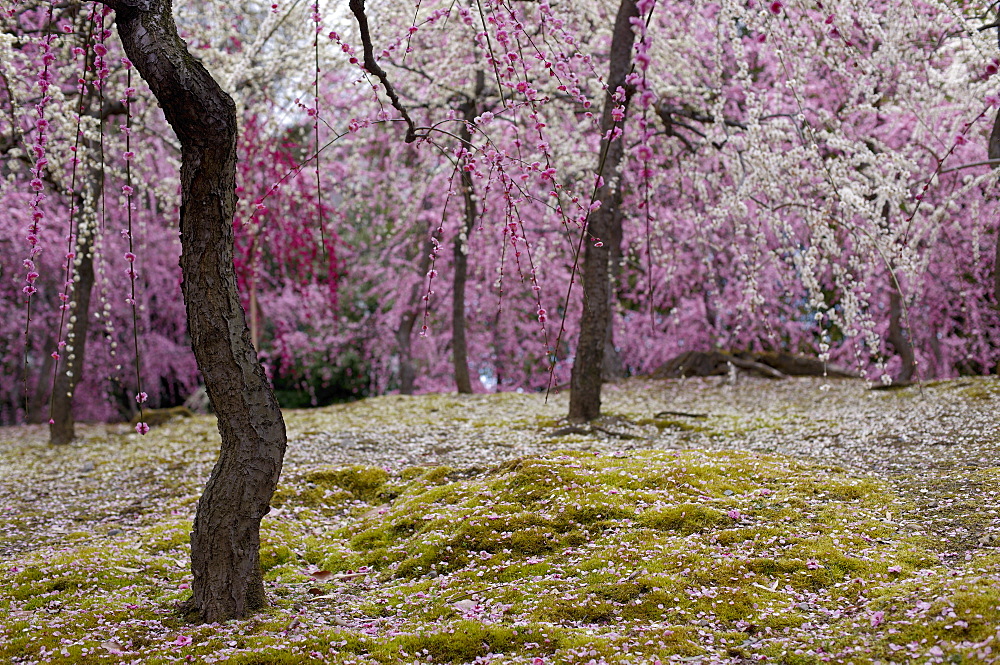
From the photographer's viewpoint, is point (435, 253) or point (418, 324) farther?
point (418, 324)

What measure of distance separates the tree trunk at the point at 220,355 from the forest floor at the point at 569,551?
0.26m

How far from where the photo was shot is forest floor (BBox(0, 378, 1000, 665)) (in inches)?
142

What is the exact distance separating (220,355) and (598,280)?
5.18 metres

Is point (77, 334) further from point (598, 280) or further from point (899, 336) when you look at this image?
point (899, 336)

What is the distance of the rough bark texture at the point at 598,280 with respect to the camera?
27.7ft

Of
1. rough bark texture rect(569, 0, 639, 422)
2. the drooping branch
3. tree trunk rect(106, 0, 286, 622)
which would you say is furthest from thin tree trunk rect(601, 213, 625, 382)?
tree trunk rect(106, 0, 286, 622)

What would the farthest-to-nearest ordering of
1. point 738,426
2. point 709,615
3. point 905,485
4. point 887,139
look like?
point 887,139 < point 738,426 < point 905,485 < point 709,615

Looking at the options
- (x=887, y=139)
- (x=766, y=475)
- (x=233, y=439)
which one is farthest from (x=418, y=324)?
(x=233, y=439)

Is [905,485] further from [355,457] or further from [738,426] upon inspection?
[355,457]

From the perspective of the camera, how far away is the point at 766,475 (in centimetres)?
594

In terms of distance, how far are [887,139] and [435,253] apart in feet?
39.0

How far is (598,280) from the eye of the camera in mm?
8547

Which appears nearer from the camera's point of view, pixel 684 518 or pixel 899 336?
pixel 684 518

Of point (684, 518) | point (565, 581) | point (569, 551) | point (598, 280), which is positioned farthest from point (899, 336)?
point (565, 581)
